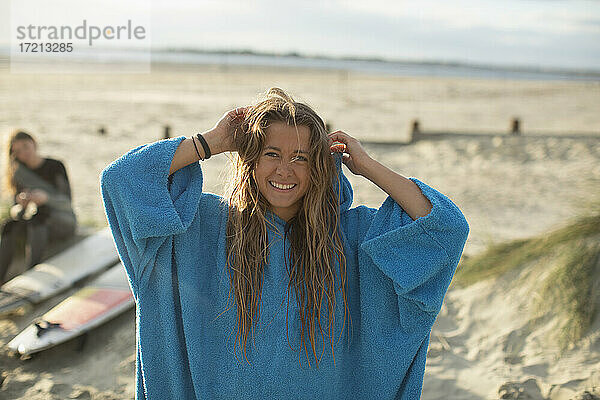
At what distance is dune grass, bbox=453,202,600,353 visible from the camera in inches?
151

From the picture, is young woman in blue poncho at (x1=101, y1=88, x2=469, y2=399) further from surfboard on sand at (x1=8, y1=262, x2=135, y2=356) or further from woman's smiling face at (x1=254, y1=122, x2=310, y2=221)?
surfboard on sand at (x1=8, y1=262, x2=135, y2=356)

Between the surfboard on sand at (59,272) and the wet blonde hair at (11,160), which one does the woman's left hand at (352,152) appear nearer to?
the surfboard on sand at (59,272)

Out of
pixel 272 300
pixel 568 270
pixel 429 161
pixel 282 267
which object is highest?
pixel 282 267

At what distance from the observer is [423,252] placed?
2.17 m

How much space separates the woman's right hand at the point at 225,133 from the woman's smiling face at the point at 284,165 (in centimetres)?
16

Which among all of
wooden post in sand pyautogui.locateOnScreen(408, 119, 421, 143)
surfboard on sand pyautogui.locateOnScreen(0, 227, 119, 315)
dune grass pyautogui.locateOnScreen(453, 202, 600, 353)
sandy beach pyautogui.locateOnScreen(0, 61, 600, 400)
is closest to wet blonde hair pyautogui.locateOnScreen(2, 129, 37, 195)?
surfboard on sand pyautogui.locateOnScreen(0, 227, 119, 315)

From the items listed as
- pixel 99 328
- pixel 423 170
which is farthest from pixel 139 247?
pixel 423 170

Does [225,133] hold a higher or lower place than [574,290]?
higher

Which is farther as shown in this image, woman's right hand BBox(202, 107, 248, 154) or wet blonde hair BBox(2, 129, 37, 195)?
wet blonde hair BBox(2, 129, 37, 195)


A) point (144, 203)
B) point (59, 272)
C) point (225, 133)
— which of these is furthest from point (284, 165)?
point (59, 272)

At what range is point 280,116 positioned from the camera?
218 cm

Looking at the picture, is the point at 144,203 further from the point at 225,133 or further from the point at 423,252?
the point at 423,252

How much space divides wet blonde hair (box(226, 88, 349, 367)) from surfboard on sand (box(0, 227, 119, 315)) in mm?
3410

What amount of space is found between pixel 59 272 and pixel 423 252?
→ 162 inches
